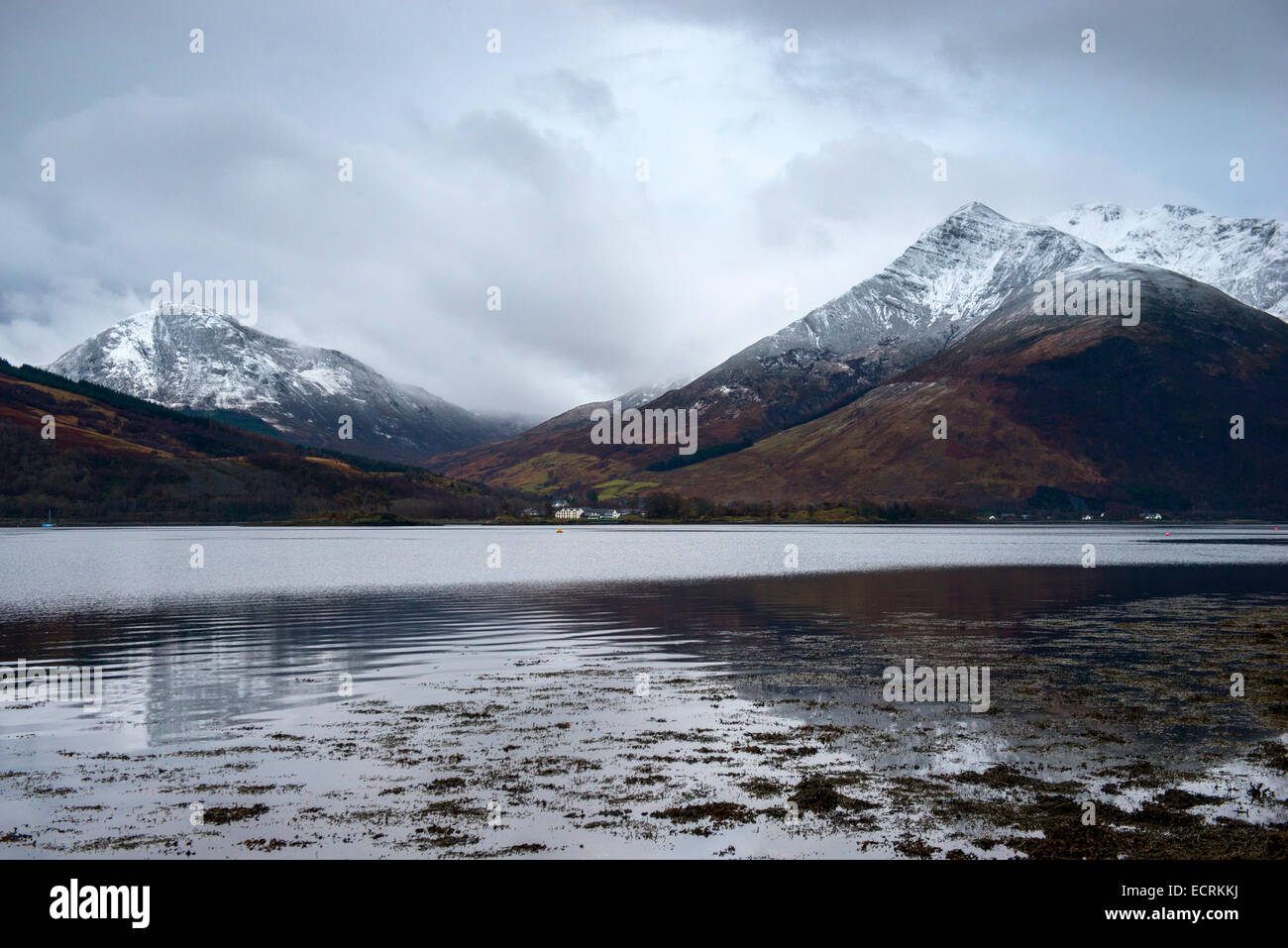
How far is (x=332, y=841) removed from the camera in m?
19.1

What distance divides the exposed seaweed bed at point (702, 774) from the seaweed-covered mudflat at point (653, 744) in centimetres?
11

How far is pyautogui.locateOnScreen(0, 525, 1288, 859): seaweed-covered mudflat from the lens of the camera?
19.5 metres

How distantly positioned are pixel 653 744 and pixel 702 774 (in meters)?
3.59

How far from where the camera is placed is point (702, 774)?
24.5 metres

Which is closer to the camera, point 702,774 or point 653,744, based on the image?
point 702,774

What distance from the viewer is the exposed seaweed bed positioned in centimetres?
1917

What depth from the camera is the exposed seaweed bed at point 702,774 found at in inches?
755

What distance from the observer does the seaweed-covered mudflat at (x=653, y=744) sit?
64.0ft

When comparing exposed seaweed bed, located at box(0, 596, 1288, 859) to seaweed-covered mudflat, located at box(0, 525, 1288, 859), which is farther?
seaweed-covered mudflat, located at box(0, 525, 1288, 859)

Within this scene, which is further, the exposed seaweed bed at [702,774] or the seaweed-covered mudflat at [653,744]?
the seaweed-covered mudflat at [653,744]

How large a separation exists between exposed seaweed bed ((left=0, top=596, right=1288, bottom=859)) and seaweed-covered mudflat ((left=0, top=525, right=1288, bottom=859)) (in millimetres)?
110

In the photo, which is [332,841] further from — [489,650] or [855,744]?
[489,650]

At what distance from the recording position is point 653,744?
91.3 feet
